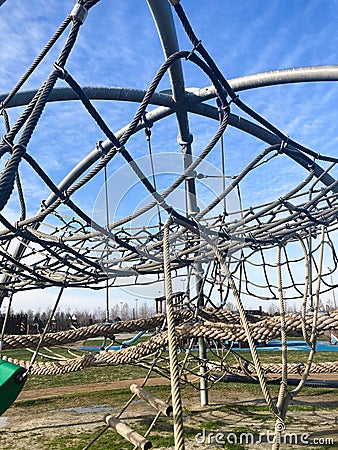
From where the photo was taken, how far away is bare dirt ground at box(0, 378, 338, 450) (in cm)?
372

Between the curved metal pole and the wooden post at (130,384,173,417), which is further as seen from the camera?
the curved metal pole

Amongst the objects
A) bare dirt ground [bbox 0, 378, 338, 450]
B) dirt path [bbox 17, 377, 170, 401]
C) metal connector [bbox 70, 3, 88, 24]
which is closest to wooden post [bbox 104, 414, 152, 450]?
bare dirt ground [bbox 0, 378, 338, 450]

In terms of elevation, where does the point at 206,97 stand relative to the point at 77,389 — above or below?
above

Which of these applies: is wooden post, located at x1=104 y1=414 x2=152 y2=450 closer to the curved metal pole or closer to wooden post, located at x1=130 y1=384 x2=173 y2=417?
wooden post, located at x1=130 y1=384 x2=173 y2=417

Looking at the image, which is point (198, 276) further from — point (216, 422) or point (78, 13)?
point (78, 13)

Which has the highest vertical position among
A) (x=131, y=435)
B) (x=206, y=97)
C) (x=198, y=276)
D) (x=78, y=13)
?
(x=206, y=97)

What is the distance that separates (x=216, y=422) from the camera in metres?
4.34

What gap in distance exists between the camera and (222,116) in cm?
281

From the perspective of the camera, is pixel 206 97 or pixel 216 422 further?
pixel 206 97

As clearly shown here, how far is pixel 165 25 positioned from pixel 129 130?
1.80 meters

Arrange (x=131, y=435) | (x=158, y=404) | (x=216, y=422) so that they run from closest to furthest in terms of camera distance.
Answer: (x=131, y=435)
(x=158, y=404)
(x=216, y=422)

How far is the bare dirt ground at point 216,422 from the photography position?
3719 mm

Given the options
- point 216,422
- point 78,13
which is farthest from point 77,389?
point 78,13

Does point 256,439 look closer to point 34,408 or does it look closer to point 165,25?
point 34,408
